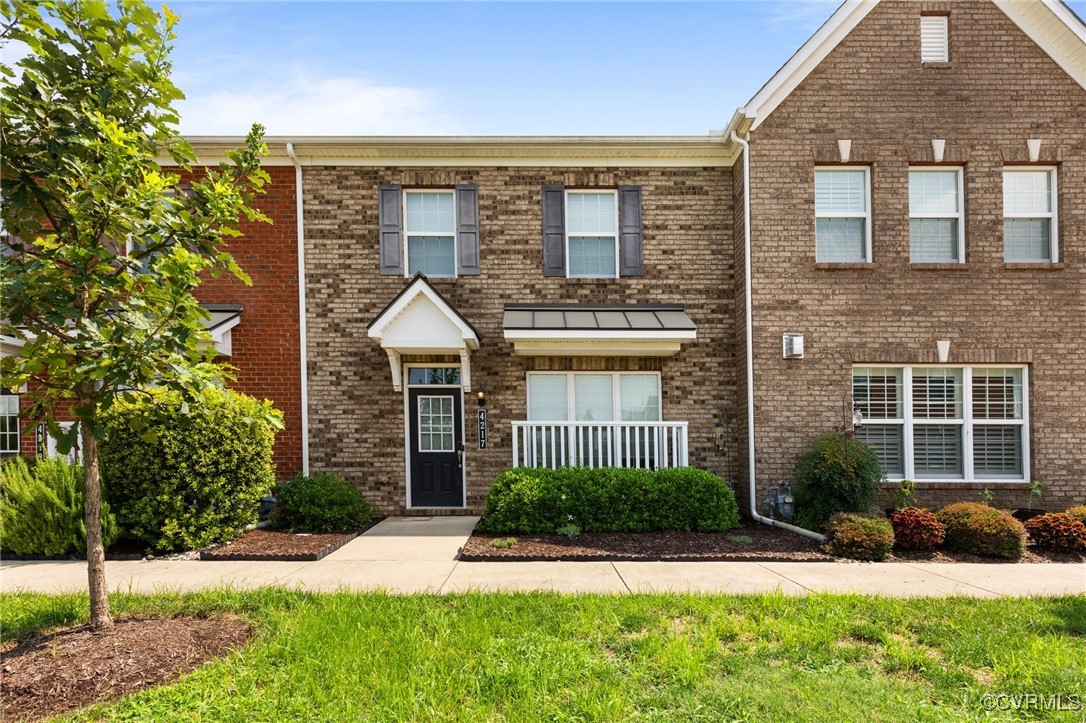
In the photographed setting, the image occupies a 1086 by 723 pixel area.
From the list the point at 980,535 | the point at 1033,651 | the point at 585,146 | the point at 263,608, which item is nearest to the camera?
the point at 1033,651

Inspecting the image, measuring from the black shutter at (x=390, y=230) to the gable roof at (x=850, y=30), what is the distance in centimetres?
578

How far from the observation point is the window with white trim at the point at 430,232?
9.84m

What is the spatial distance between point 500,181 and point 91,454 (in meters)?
7.23

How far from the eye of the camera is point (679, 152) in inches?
384

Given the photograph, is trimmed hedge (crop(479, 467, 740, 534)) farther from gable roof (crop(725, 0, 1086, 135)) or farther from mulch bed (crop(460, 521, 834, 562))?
gable roof (crop(725, 0, 1086, 135))

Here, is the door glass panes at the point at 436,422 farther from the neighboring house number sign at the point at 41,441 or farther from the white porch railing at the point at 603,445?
the neighboring house number sign at the point at 41,441

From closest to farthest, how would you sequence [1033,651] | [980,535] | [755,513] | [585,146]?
[1033,651] → [980,535] → [755,513] → [585,146]

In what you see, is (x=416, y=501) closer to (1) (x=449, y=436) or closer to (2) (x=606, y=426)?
(1) (x=449, y=436)

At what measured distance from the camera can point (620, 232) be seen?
9828 mm

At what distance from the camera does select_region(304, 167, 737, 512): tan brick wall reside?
31.6ft

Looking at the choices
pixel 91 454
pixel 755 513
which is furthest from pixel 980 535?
pixel 91 454

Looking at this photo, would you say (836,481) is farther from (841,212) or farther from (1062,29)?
(1062,29)

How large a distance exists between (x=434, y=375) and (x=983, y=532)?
8.19 m

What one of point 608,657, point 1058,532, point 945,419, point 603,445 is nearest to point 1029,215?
point 945,419
